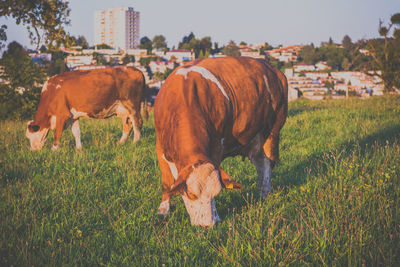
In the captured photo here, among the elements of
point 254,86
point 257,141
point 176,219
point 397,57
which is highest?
point 397,57

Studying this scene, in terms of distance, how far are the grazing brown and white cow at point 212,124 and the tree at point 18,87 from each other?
14914 millimetres

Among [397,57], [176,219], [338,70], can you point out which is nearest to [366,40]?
[397,57]

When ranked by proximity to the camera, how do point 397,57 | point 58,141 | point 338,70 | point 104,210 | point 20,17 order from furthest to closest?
point 338,70 < point 397,57 < point 20,17 < point 58,141 < point 104,210

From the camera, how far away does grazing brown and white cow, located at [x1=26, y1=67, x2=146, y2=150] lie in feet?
31.1

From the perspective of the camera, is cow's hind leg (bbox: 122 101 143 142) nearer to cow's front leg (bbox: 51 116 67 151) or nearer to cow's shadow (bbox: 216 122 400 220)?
cow's front leg (bbox: 51 116 67 151)

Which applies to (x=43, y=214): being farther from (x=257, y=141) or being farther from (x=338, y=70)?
(x=338, y=70)

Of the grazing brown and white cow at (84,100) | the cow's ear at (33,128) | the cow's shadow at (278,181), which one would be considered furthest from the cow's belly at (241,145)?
the cow's ear at (33,128)

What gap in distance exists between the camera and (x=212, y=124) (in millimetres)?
4219

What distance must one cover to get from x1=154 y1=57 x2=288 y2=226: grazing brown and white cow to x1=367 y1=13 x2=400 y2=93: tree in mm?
16164

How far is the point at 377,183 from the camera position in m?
4.69

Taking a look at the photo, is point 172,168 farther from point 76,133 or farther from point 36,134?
point 36,134

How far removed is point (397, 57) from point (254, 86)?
699 inches

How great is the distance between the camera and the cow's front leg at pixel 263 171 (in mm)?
5336

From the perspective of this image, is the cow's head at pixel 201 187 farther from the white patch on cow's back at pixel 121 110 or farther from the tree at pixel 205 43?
the tree at pixel 205 43
